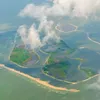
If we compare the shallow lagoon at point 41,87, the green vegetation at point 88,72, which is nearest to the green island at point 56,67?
the shallow lagoon at point 41,87

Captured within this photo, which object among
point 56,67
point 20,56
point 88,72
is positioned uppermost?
point 88,72

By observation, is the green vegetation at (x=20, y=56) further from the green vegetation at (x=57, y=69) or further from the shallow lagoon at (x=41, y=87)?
the green vegetation at (x=57, y=69)

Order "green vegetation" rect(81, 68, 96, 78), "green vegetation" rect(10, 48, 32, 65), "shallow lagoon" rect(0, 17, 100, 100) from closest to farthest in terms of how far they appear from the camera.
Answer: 1. "shallow lagoon" rect(0, 17, 100, 100)
2. "green vegetation" rect(81, 68, 96, 78)
3. "green vegetation" rect(10, 48, 32, 65)

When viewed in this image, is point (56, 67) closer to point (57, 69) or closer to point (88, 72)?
point (57, 69)

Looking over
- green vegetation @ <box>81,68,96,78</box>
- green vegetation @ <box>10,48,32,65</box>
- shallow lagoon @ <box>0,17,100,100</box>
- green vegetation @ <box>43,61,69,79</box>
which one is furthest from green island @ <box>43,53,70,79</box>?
green vegetation @ <box>10,48,32,65</box>

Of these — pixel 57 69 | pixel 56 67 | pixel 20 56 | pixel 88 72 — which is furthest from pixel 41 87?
pixel 20 56

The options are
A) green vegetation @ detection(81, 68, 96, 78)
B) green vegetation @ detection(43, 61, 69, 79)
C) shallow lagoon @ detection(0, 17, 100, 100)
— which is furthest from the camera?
green vegetation @ detection(43, 61, 69, 79)

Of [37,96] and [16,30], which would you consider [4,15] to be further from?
[37,96]

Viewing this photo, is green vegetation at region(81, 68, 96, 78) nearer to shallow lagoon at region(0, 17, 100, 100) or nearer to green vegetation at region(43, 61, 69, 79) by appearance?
shallow lagoon at region(0, 17, 100, 100)

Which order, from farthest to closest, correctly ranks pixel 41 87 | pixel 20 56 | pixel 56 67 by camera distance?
pixel 20 56 → pixel 56 67 → pixel 41 87
